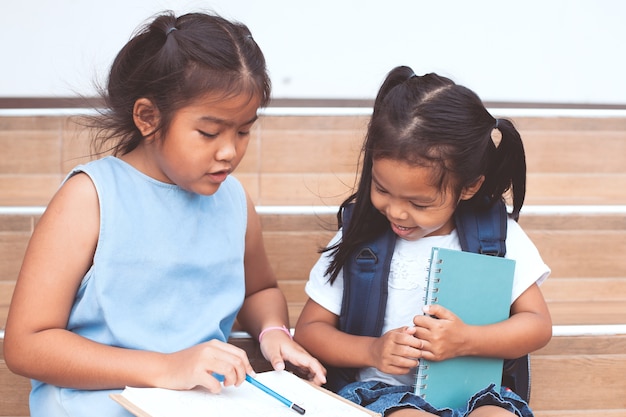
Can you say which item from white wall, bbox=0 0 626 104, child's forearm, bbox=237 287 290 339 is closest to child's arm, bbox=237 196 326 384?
child's forearm, bbox=237 287 290 339

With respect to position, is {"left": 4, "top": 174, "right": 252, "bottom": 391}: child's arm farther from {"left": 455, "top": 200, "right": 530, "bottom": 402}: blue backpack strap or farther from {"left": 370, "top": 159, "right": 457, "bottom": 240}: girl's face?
{"left": 455, "top": 200, "right": 530, "bottom": 402}: blue backpack strap

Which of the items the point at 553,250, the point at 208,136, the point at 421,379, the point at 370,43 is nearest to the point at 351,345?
the point at 421,379

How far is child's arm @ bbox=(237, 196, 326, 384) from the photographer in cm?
154

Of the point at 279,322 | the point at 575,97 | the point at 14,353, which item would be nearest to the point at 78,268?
the point at 14,353

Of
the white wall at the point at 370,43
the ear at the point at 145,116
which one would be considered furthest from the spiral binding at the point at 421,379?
the white wall at the point at 370,43

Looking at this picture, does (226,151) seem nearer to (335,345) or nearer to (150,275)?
(150,275)

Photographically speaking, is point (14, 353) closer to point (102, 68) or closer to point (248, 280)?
point (248, 280)

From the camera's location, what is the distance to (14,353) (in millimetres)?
1367

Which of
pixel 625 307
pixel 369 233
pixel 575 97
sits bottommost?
pixel 625 307

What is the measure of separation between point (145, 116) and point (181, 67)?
→ 0.11 metres

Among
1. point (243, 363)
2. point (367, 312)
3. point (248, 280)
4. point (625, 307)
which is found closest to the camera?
point (243, 363)

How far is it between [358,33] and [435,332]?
4.91 feet

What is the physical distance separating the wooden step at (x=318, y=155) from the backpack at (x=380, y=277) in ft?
2.51

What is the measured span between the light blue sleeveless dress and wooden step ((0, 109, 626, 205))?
84 centimetres
